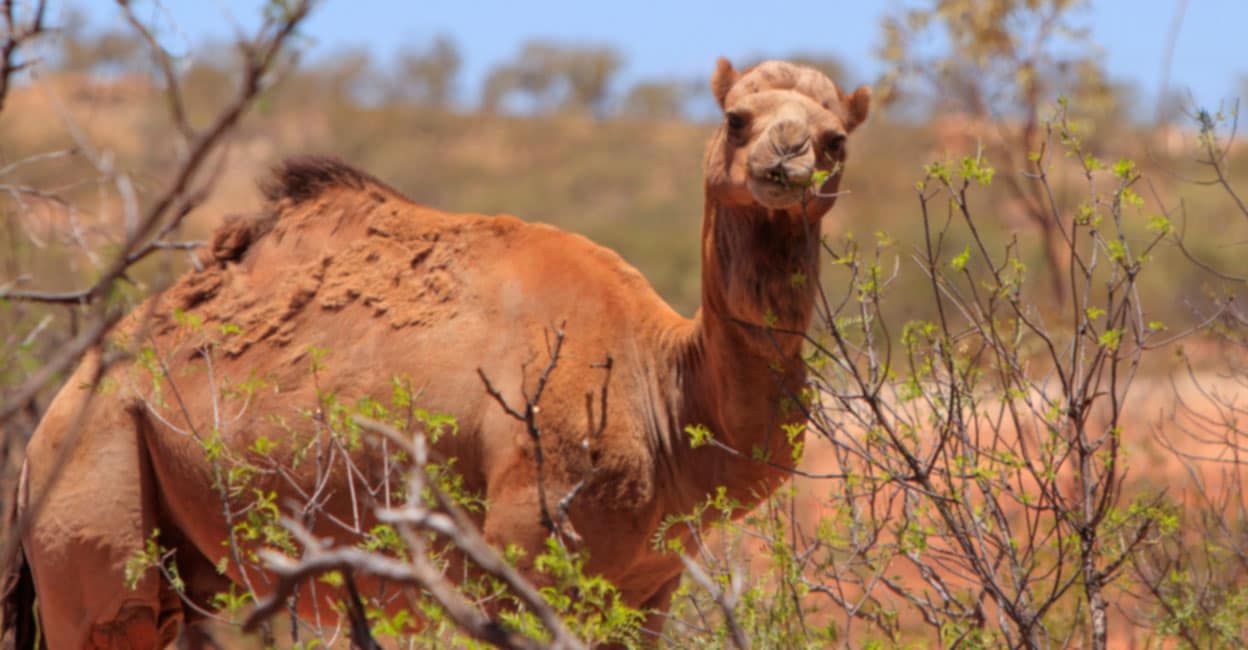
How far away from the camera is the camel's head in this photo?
14.3 feet

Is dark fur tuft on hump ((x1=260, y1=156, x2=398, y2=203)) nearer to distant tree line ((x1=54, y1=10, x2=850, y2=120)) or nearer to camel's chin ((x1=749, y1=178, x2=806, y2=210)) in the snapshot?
camel's chin ((x1=749, y1=178, x2=806, y2=210))

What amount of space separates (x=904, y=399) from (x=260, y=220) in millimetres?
3177

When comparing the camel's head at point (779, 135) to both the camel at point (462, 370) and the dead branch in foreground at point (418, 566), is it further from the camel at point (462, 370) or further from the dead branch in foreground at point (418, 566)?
the dead branch in foreground at point (418, 566)

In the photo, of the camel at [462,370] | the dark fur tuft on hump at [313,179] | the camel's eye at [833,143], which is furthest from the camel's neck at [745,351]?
the dark fur tuft on hump at [313,179]

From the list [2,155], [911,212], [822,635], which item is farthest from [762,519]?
[911,212]

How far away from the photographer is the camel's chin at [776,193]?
435 centimetres

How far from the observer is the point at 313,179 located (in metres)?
6.17

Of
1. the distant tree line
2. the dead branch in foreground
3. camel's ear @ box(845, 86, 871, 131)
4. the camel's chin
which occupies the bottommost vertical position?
the dead branch in foreground

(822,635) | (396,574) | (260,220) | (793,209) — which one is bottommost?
(396,574)

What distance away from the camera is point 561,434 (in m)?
5.01

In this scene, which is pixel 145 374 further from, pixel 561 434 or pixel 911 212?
pixel 911 212

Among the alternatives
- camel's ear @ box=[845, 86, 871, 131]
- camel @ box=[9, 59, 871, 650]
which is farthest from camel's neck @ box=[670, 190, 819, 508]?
camel's ear @ box=[845, 86, 871, 131]

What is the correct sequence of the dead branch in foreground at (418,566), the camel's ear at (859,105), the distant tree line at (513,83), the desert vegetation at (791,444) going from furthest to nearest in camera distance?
the distant tree line at (513,83) < the camel's ear at (859,105) < the desert vegetation at (791,444) < the dead branch in foreground at (418,566)

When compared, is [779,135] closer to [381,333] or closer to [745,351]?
[745,351]
